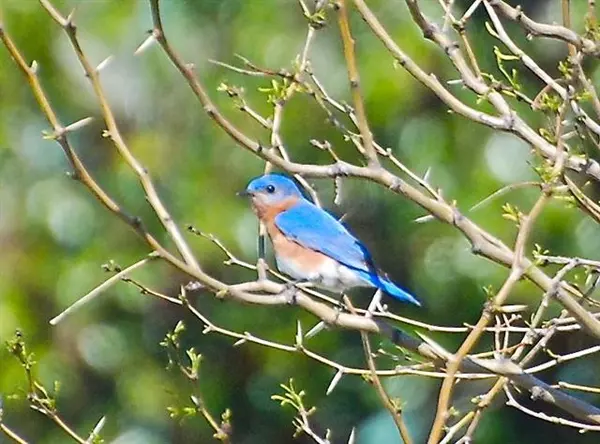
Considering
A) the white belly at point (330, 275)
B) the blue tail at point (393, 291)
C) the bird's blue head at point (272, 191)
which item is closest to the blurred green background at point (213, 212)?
the bird's blue head at point (272, 191)

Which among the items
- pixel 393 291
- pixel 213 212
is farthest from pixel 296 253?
pixel 213 212

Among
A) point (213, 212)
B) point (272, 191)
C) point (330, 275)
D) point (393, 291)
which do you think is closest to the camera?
point (393, 291)

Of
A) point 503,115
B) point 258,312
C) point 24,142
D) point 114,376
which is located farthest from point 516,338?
point 503,115

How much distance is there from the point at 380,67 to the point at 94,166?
3.94ft

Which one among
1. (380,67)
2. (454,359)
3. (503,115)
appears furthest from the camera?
(380,67)

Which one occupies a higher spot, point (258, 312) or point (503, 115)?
point (503, 115)

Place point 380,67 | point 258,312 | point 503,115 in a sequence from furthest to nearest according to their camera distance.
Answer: point 258,312 < point 380,67 < point 503,115

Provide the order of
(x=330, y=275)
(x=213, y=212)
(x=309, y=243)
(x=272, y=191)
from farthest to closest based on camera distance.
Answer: (x=213, y=212), (x=272, y=191), (x=309, y=243), (x=330, y=275)

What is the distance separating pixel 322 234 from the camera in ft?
13.9

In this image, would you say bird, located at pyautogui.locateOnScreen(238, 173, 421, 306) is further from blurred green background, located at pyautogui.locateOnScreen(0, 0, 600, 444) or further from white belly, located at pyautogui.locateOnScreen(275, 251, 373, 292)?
blurred green background, located at pyautogui.locateOnScreen(0, 0, 600, 444)

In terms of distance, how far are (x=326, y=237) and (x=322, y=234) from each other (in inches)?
0.7

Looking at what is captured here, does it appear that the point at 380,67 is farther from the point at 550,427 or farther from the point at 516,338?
the point at 550,427

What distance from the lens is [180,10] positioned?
17.5 ft

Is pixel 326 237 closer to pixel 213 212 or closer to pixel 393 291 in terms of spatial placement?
pixel 393 291
